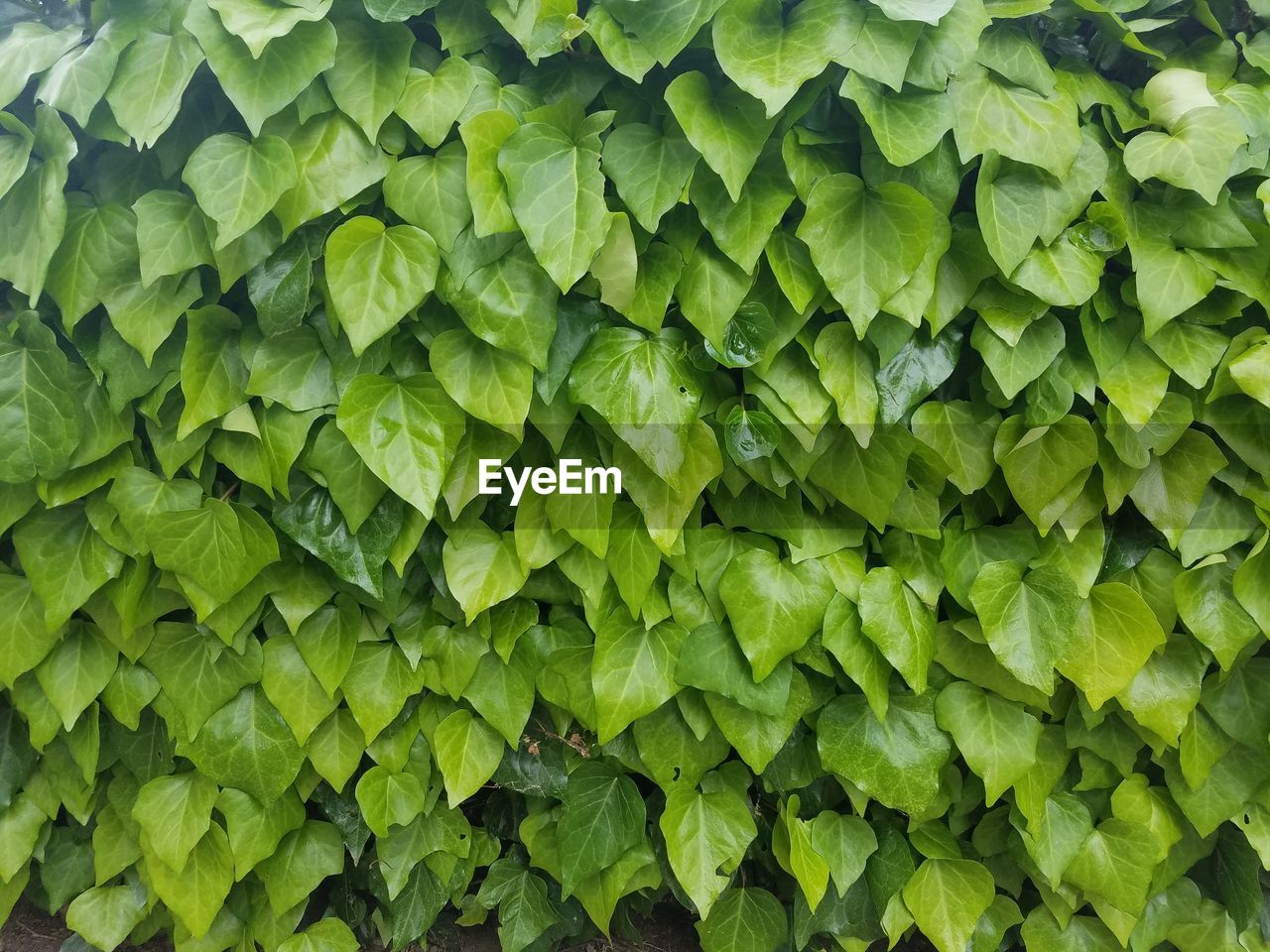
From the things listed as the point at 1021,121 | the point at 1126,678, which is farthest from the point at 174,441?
the point at 1126,678

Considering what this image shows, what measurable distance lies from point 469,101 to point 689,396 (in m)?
0.61

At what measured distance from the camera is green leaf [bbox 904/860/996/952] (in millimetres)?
1773

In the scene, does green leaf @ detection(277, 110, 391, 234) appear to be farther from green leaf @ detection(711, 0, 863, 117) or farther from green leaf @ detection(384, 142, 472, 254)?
green leaf @ detection(711, 0, 863, 117)

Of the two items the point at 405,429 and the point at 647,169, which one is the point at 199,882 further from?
the point at 647,169

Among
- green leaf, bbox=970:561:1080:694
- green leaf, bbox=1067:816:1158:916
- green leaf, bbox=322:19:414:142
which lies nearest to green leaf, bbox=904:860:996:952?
green leaf, bbox=1067:816:1158:916

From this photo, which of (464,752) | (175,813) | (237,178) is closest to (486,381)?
(237,178)

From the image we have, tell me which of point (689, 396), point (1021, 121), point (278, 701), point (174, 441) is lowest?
point (278, 701)

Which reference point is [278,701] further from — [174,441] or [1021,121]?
[1021,121]

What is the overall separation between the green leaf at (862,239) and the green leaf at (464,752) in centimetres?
109

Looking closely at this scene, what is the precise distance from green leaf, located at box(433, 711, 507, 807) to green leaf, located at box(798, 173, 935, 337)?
1089 mm

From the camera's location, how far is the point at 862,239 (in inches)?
55.1

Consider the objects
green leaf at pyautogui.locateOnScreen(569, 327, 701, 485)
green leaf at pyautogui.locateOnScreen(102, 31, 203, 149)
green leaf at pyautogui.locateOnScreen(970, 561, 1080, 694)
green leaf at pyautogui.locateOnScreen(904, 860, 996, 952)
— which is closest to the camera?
green leaf at pyautogui.locateOnScreen(102, 31, 203, 149)

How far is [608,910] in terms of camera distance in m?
1.82

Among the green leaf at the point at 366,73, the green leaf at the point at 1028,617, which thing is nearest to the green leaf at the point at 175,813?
the green leaf at the point at 366,73
